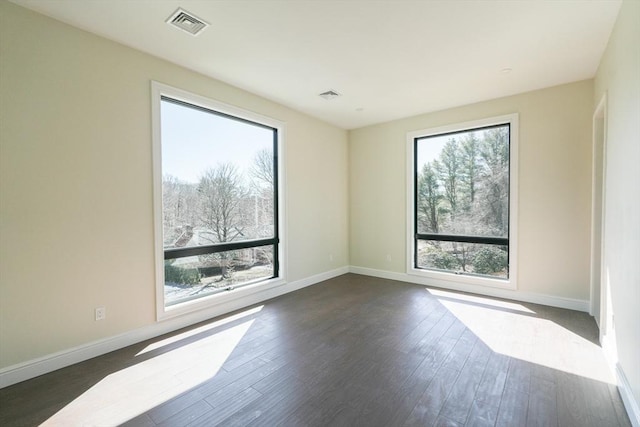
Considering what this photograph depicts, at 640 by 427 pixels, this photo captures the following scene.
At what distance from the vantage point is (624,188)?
2.03 metres

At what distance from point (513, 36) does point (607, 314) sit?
104 inches

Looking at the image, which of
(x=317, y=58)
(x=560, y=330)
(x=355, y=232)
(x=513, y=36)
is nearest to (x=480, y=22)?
(x=513, y=36)

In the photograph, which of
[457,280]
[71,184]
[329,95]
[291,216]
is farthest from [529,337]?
[71,184]

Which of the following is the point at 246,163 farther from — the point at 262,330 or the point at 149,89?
the point at 262,330

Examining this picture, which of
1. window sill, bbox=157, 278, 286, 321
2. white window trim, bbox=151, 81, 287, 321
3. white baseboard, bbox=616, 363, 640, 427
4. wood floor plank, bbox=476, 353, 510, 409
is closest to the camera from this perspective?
white baseboard, bbox=616, 363, 640, 427

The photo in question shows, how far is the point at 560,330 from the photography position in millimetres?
3064

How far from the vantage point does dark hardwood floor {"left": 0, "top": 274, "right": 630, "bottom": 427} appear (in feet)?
6.04

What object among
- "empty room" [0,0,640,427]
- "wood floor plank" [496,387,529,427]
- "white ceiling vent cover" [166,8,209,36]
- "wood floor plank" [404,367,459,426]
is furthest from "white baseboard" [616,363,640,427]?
"white ceiling vent cover" [166,8,209,36]

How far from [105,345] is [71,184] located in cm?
148

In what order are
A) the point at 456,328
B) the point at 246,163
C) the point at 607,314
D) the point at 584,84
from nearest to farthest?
the point at 607,314 → the point at 456,328 → the point at 584,84 → the point at 246,163

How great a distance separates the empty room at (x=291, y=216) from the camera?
2045 millimetres

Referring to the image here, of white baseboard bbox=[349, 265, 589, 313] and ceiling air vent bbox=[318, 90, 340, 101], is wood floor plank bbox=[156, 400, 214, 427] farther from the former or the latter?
white baseboard bbox=[349, 265, 589, 313]

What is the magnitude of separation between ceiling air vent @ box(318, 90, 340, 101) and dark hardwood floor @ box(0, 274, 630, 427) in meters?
2.94

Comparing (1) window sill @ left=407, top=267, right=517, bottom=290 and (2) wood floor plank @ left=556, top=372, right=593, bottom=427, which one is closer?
(2) wood floor plank @ left=556, top=372, right=593, bottom=427
